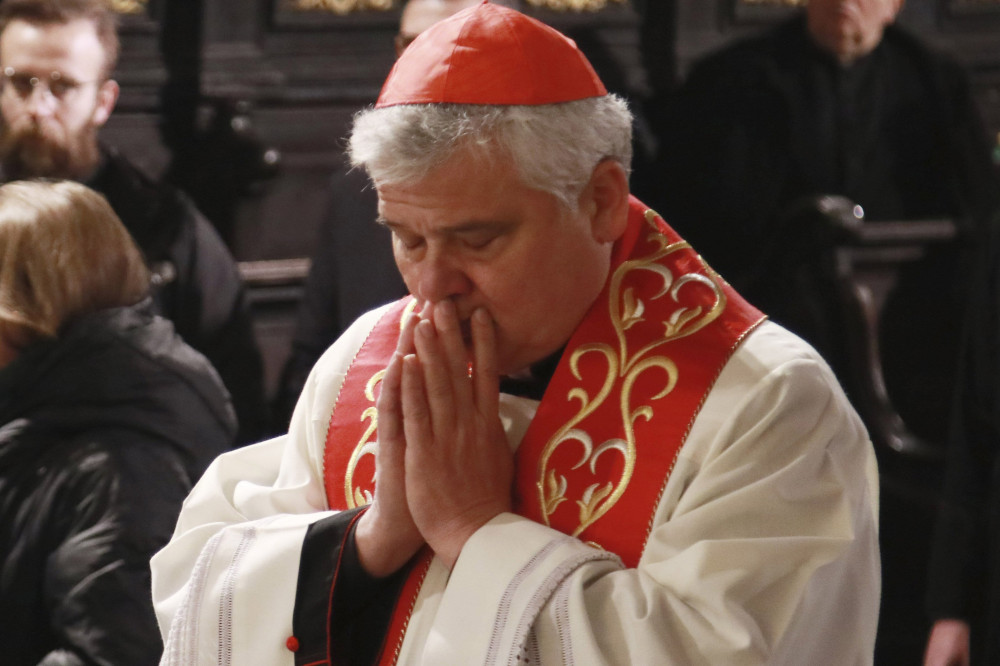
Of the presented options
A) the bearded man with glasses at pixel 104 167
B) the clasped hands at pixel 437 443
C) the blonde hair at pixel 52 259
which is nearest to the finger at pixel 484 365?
the clasped hands at pixel 437 443

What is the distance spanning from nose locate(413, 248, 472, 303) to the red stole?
0.90 ft

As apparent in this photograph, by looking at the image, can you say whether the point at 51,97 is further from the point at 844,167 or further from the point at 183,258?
the point at 844,167

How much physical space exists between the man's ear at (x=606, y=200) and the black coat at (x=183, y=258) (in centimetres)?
220

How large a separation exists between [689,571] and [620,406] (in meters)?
0.38

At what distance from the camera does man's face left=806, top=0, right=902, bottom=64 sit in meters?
4.30

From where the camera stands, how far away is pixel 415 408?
1.79m

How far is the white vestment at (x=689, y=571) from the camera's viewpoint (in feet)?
5.42

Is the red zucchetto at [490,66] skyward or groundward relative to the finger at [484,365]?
skyward

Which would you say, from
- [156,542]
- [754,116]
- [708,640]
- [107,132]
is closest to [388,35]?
[107,132]

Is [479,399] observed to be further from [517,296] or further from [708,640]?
[708,640]

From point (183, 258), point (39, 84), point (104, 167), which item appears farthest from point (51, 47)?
point (183, 258)

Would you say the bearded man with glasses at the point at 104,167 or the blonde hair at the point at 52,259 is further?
the bearded man with glasses at the point at 104,167

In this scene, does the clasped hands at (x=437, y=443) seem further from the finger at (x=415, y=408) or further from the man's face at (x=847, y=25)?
the man's face at (x=847, y=25)

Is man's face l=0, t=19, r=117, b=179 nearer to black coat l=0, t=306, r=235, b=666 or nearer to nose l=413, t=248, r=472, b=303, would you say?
black coat l=0, t=306, r=235, b=666
